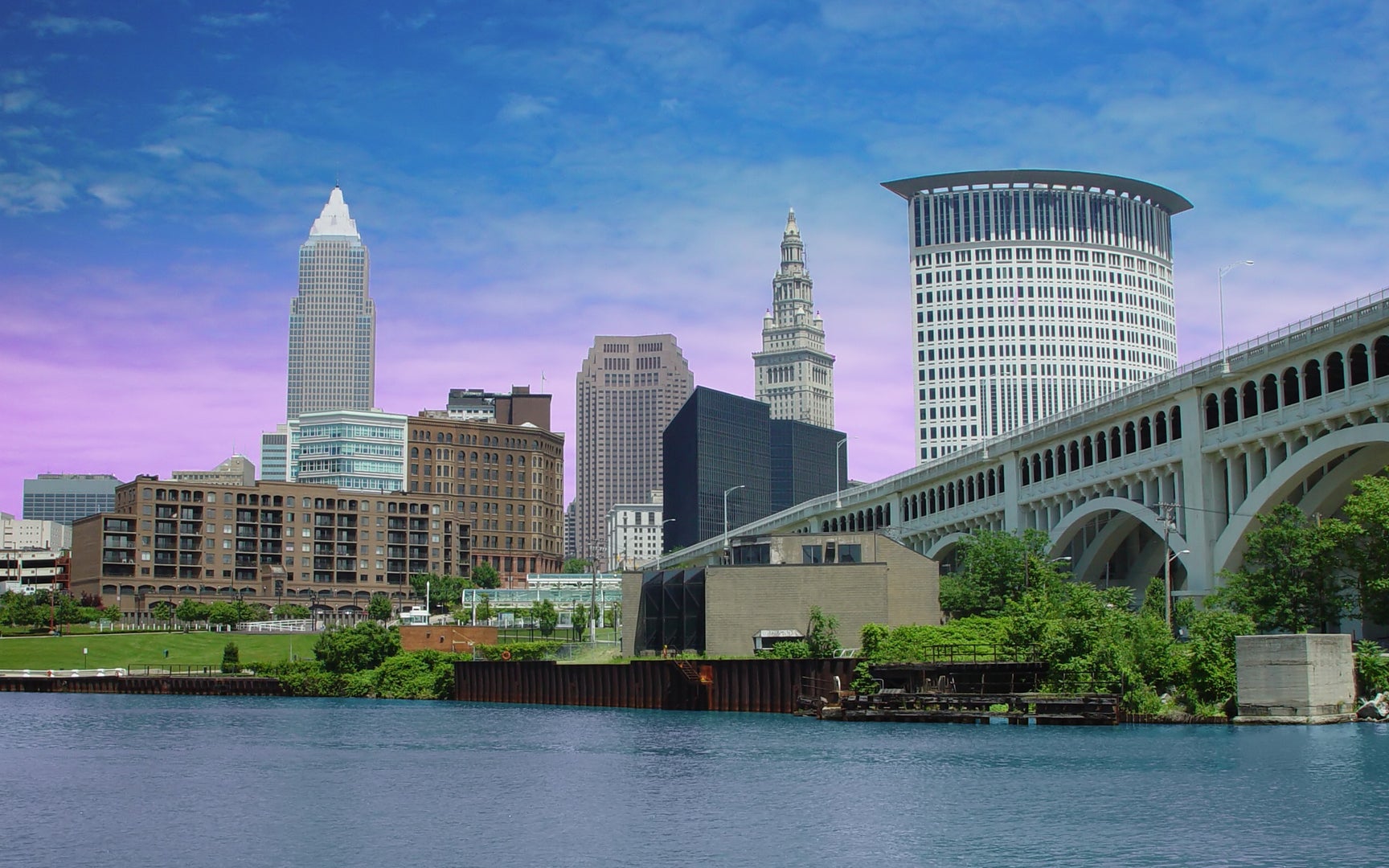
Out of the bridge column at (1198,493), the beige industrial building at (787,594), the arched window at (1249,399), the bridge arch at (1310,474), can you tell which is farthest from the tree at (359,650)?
the arched window at (1249,399)

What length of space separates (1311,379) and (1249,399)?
697 cm

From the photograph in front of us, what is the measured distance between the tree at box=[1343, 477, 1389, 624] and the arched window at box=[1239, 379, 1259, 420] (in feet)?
38.7

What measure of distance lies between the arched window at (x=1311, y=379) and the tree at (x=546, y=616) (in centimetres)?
10687

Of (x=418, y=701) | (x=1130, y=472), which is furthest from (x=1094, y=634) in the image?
(x=418, y=701)

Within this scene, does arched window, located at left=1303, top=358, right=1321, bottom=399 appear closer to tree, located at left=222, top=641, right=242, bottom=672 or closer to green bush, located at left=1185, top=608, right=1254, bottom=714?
green bush, located at left=1185, top=608, right=1254, bottom=714

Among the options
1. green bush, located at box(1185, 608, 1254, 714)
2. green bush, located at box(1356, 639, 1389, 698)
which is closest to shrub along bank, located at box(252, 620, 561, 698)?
green bush, located at box(1185, 608, 1254, 714)

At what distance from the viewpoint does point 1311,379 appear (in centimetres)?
9662

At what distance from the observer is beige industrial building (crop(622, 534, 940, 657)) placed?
11919cm

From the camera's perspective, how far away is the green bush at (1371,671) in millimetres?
83875

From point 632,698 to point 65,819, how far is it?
62.5 m

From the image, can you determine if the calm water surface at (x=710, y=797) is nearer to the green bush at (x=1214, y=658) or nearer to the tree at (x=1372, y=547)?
the green bush at (x=1214, y=658)

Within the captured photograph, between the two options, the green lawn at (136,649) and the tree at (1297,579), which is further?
the green lawn at (136,649)

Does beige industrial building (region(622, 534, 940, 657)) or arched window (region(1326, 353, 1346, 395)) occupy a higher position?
arched window (region(1326, 353, 1346, 395))

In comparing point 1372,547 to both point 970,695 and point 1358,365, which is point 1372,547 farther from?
point 970,695
